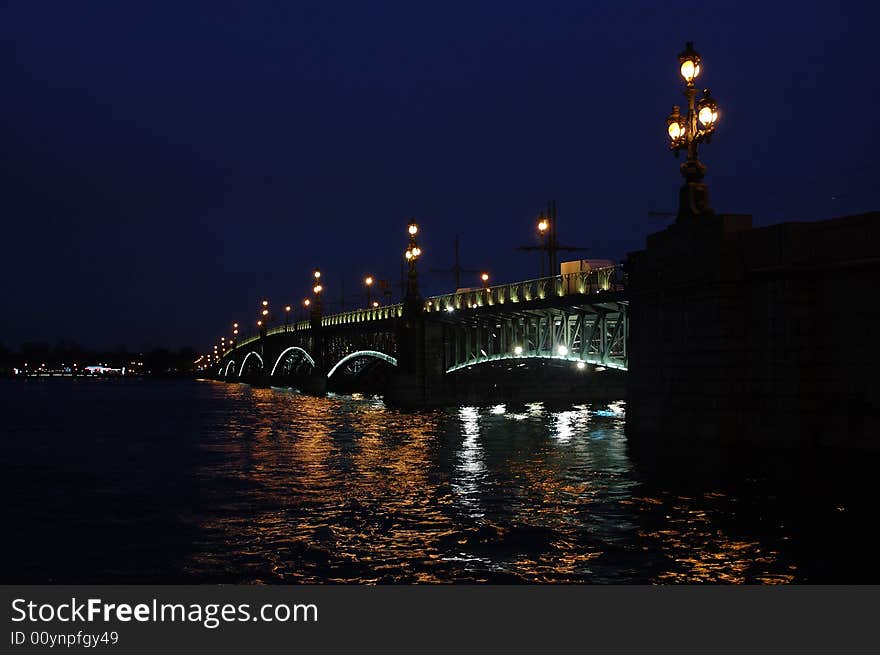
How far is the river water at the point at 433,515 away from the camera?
1372cm

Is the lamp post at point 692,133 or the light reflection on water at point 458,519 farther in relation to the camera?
the lamp post at point 692,133

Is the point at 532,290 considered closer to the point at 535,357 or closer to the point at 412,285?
the point at 535,357

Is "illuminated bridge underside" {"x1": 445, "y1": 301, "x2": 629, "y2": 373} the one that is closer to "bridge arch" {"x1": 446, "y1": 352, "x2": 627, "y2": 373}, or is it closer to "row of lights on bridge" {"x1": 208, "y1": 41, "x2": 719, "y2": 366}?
"bridge arch" {"x1": 446, "y1": 352, "x2": 627, "y2": 373}

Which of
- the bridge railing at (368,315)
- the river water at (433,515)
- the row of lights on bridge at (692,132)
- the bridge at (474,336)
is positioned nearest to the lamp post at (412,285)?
the bridge at (474,336)

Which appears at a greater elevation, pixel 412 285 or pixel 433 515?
pixel 412 285

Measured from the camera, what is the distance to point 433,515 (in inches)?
729

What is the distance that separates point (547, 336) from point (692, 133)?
23538mm

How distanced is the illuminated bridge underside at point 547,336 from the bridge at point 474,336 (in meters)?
0.06

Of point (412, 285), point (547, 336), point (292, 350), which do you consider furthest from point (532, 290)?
point (292, 350)

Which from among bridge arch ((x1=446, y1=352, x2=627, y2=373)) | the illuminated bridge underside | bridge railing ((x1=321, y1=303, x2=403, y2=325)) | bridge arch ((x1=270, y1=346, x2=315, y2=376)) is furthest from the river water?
bridge arch ((x1=270, y1=346, x2=315, y2=376))

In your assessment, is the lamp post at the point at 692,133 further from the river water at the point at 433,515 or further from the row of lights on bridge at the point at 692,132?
the river water at the point at 433,515

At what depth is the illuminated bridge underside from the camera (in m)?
42.6
